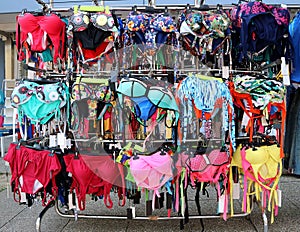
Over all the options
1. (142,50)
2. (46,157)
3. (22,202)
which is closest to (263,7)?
A: (142,50)

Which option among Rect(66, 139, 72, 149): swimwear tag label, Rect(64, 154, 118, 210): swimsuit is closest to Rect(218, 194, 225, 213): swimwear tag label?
Rect(64, 154, 118, 210): swimsuit

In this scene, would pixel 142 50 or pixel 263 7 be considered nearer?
pixel 263 7

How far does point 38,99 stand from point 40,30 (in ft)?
1.92

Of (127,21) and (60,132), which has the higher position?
(127,21)

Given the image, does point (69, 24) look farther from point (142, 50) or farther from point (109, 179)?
point (109, 179)

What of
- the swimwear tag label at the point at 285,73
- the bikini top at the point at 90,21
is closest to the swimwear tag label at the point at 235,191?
the swimwear tag label at the point at 285,73

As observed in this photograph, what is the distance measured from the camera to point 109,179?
3.09 meters

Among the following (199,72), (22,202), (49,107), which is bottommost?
(22,202)

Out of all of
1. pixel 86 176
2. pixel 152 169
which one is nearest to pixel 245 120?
pixel 152 169

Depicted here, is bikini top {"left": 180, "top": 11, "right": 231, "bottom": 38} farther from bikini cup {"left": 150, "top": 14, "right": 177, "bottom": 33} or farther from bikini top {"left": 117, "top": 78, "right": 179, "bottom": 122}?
bikini top {"left": 117, "top": 78, "right": 179, "bottom": 122}

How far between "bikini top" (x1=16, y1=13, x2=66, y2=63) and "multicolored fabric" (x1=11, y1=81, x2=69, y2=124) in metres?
0.35

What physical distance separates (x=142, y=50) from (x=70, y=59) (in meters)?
0.62

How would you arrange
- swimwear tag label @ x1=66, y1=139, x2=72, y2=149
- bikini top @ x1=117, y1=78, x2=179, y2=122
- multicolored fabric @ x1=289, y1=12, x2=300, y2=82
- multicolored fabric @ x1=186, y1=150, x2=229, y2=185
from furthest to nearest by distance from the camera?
multicolored fabric @ x1=289, y1=12, x2=300, y2=82
swimwear tag label @ x1=66, y1=139, x2=72, y2=149
multicolored fabric @ x1=186, y1=150, x2=229, y2=185
bikini top @ x1=117, y1=78, x2=179, y2=122

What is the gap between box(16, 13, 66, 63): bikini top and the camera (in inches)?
125
